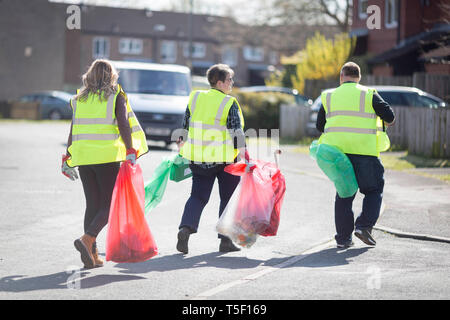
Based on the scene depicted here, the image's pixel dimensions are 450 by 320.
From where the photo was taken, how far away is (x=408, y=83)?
28.8 m

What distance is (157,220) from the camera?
394 inches

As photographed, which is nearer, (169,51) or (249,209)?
(249,209)

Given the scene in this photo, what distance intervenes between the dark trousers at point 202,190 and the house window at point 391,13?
25.5 meters

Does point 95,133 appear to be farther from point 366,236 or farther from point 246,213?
point 366,236

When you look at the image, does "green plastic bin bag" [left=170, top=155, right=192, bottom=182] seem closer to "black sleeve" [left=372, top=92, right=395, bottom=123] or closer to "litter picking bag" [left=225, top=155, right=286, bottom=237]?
"litter picking bag" [left=225, top=155, right=286, bottom=237]

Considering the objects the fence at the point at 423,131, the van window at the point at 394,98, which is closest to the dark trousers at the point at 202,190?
the fence at the point at 423,131

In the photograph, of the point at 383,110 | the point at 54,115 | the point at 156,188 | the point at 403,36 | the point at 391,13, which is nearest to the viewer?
the point at 156,188

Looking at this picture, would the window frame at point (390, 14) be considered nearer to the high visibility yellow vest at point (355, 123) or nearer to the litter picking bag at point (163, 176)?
the high visibility yellow vest at point (355, 123)

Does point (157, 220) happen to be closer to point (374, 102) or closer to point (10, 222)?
point (10, 222)

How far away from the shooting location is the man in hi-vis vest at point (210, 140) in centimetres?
790

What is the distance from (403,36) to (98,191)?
1014 inches

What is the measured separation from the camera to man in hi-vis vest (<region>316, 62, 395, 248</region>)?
27.6ft

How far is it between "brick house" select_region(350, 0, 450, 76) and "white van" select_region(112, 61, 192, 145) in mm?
8826

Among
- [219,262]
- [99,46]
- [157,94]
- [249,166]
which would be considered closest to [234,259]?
[219,262]
